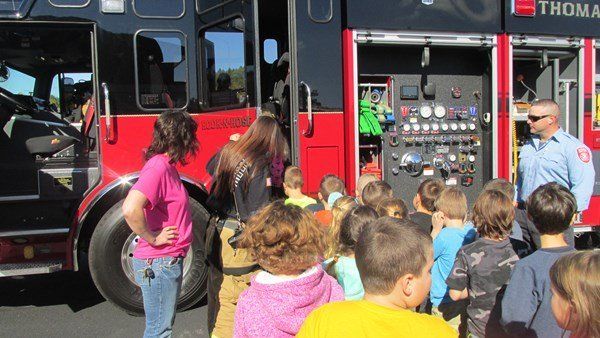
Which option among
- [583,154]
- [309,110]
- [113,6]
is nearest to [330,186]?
[309,110]

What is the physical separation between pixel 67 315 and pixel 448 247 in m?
3.47

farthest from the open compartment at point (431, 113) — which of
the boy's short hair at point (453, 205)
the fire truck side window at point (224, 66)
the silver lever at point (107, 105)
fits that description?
the silver lever at point (107, 105)

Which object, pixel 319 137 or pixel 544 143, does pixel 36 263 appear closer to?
pixel 319 137

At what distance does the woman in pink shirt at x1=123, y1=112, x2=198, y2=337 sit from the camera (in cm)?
285

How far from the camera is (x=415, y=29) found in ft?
15.6

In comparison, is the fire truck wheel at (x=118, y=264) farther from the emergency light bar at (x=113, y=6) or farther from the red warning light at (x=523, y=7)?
the red warning light at (x=523, y=7)

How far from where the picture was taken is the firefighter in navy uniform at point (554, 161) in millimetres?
3656

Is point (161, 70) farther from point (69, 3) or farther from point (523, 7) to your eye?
point (523, 7)

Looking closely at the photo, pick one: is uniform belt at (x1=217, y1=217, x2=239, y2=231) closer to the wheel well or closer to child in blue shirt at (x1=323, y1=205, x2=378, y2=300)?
child in blue shirt at (x1=323, y1=205, x2=378, y2=300)

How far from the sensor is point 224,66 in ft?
15.0

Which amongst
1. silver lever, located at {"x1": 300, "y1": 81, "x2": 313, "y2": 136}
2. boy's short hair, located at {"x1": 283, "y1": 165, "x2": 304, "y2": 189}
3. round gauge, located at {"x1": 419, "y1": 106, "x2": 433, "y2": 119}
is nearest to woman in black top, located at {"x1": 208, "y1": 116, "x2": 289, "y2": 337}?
boy's short hair, located at {"x1": 283, "y1": 165, "x2": 304, "y2": 189}

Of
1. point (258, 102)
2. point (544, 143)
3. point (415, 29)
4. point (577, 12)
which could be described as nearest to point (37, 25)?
point (258, 102)

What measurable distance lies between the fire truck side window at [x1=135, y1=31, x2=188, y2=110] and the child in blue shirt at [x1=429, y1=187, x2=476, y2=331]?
2631mm

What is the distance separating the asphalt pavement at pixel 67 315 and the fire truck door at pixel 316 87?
1.56 m
